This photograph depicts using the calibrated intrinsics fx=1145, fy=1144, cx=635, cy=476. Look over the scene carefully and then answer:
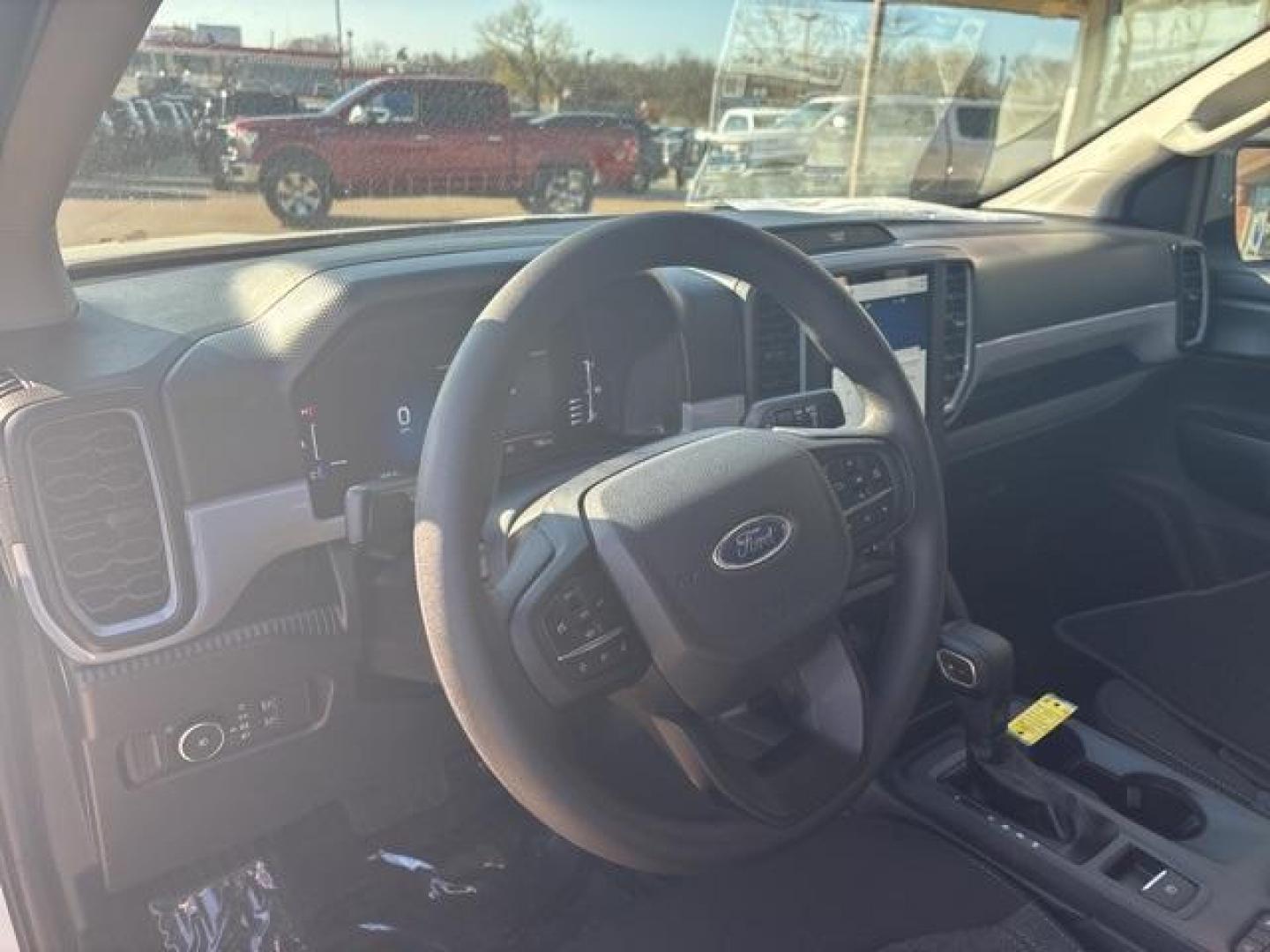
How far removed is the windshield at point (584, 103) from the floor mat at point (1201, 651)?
1.21 metres

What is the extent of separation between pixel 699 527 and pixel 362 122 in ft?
3.11

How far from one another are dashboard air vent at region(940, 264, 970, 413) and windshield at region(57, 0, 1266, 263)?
51cm

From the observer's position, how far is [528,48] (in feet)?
6.24

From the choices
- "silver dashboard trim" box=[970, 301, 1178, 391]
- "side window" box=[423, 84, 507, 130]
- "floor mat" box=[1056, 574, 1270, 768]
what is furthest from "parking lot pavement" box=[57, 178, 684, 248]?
"floor mat" box=[1056, 574, 1270, 768]

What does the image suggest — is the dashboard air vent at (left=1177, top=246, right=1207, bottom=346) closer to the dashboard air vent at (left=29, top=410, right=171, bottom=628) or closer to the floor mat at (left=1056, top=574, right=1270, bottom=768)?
the floor mat at (left=1056, top=574, right=1270, bottom=768)

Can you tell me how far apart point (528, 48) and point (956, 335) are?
111 centimetres

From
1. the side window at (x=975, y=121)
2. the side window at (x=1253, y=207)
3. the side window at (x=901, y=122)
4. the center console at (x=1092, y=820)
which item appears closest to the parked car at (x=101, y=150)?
the center console at (x=1092, y=820)

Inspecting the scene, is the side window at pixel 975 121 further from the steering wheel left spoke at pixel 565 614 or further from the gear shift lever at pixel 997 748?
the steering wheel left spoke at pixel 565 614

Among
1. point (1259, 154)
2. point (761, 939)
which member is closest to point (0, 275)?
point (761, 939)

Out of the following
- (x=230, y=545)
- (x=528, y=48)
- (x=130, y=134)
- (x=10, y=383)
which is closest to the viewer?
(x=10, y=383)

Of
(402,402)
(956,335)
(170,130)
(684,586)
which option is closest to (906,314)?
(956,335)

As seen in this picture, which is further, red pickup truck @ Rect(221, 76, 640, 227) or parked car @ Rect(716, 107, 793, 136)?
parked car @ Rect(716, 107, 793, 136)

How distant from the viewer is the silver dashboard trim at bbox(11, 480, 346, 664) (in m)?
1.42

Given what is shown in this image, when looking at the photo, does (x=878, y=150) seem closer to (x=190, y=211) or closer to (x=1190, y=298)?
(x=1190, y=298)
